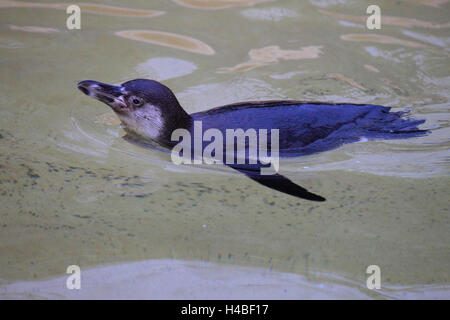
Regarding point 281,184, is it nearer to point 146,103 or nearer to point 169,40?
point 146,103

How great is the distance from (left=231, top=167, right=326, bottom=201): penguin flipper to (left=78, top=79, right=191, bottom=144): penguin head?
2.12ft

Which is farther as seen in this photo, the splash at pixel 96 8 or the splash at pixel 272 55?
the splash at pixel 96 8

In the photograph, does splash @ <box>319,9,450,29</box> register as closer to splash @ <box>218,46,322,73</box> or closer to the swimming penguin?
splash @ <box>218,46,322,73</box>

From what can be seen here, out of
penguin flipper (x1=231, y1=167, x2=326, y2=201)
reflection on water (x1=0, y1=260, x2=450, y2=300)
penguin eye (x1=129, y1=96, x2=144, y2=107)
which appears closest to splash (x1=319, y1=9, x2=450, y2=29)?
penguin eye (x1=129, y1=96, x2=144, y2=107)

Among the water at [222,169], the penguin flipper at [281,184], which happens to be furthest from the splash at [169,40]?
the penguin flipper at [281,184]

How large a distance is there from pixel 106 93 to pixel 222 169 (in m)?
1.06

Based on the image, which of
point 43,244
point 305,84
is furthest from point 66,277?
point 305,84

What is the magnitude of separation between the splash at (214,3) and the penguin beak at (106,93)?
10.5 ft

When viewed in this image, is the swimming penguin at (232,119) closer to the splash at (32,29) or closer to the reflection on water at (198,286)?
the reflection on water at (198,286)

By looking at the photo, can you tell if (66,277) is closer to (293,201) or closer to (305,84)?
(293,201)

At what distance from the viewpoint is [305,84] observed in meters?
5.68

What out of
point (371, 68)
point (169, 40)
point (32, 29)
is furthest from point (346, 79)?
point (32, 29)

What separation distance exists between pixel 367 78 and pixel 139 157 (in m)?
3.02

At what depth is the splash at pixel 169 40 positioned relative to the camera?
6.16 m
